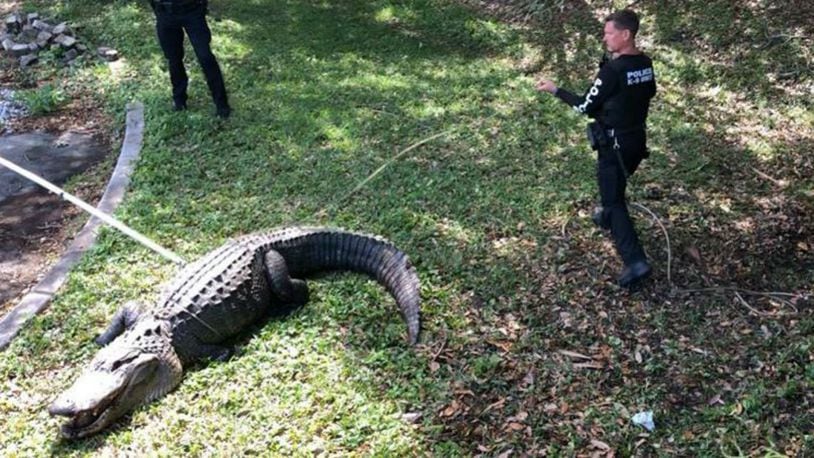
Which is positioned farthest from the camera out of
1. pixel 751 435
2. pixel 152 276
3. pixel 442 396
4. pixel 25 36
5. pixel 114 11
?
pixel 114 11

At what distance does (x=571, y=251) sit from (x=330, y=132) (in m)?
3.02

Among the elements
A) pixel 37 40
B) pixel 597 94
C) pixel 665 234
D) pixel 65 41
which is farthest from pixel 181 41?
pixel 665 234

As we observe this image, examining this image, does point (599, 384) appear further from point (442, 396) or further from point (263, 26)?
point (263, 26)

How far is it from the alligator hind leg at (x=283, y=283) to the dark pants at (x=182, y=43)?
3178 millimetres

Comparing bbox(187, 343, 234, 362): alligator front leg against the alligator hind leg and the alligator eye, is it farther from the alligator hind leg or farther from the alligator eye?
the alligator hind leg

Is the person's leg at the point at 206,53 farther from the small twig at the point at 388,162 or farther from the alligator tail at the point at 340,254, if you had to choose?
the alligator tail at the point at 340,254

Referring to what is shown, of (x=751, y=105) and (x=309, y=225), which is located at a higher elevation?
(x=751, y=105)

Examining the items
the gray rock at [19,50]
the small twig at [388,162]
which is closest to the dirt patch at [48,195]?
the gray rock at [19,50]

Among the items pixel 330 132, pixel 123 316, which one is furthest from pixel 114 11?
pixel 123 316

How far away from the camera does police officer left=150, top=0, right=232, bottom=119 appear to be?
7008 mm

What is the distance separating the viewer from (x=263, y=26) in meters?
10.3

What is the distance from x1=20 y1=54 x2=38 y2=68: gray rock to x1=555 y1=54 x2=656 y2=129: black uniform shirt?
7780 mm

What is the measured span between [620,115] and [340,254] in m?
2.08

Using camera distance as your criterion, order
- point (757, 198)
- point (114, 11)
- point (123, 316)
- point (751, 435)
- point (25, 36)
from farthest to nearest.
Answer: point (114, 11) → point (25, 36) → point (757, 198) → point (123, 316) → point (751, 435)
